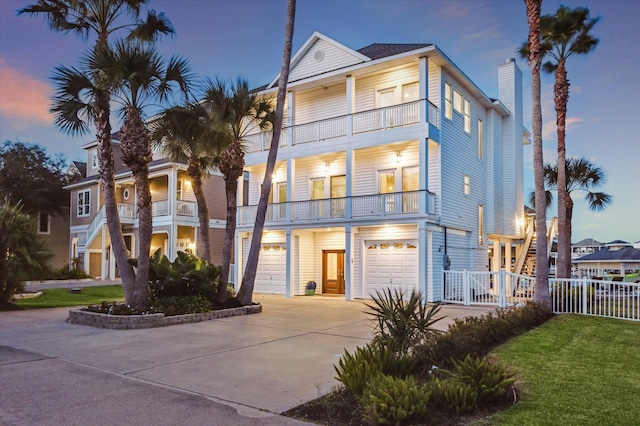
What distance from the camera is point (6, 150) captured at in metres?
36.8

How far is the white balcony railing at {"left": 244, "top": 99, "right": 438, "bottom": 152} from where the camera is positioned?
707 inches

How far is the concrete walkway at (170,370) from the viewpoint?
528cm

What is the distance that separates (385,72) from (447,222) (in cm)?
684

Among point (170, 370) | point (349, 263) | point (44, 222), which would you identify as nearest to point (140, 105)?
point (170, 370)

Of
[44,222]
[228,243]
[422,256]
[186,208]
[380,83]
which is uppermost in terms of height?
[380,83]

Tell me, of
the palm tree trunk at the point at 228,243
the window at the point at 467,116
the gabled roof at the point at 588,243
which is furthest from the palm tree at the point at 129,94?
the gabled roof at the point at 588,243

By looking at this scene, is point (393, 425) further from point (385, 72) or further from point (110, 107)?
point (385, 72)

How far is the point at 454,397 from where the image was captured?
5016mm

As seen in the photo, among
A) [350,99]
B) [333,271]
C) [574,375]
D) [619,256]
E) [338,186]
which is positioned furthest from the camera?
[619,256]

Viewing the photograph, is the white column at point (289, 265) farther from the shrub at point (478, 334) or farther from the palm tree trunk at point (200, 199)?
the shrub at point (478, 334)

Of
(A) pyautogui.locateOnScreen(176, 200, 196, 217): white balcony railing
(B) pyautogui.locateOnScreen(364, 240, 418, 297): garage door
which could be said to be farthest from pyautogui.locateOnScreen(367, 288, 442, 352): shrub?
(A) pyautogui.locateOnScreen(176, 200, 196, 217): white balcony railing

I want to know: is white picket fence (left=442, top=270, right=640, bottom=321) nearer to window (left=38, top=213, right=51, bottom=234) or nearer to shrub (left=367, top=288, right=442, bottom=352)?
shrub (left=367, top=288, right=442, bottom=352)

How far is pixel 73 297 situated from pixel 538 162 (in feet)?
62.0

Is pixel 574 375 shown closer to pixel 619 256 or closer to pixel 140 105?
pixel 140 105
